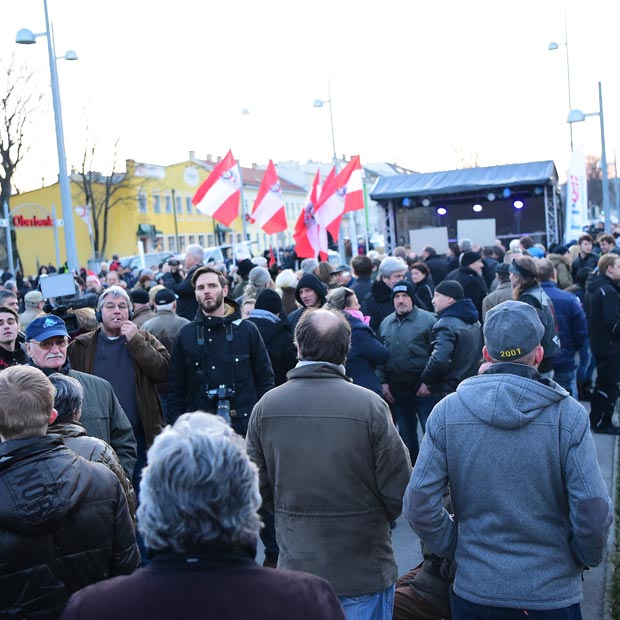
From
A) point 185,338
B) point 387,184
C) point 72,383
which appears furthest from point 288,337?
point 387,184

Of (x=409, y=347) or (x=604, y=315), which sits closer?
(x=409, y=347)

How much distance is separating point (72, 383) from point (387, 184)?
72.3ft

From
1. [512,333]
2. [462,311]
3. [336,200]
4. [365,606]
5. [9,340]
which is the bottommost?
[365,606]

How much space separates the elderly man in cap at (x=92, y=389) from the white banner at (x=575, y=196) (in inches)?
604

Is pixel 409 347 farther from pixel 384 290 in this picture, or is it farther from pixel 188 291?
pixel 188 291

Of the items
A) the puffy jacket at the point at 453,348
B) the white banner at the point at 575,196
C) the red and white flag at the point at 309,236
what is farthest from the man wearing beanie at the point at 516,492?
the white banner at the point at 575,196

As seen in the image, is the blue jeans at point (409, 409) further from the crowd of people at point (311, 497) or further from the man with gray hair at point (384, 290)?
the crowd of people at point (311, 497)

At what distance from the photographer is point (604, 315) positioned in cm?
798

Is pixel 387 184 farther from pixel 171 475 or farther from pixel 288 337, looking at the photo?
pixel 171 475

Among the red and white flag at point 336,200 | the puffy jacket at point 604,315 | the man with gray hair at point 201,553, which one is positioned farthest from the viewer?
the red and white flag at point 336,200

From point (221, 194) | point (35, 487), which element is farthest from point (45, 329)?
point (221, 194)

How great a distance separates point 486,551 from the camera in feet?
10.0

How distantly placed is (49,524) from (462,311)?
14.3 feet

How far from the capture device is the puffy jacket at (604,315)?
7.93 m
